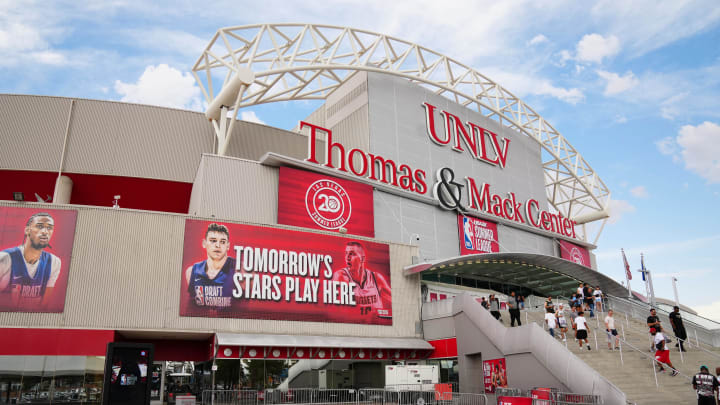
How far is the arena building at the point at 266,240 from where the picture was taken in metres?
25.6

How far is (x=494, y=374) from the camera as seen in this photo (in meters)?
27.5

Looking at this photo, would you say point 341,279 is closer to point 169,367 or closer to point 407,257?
point 407,257

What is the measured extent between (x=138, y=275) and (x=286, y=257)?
771cm

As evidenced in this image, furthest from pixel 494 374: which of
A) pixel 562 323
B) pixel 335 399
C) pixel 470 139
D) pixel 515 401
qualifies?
pixel 470 139

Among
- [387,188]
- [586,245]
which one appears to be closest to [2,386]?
[387,188]

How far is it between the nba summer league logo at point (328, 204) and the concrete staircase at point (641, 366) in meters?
15.3

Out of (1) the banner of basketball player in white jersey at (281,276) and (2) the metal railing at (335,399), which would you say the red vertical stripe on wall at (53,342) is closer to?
(1) the banner of basketball player in white jersey at (281,276)

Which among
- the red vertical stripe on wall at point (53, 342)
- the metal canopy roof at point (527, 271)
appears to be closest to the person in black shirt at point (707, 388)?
the metal canopy roof at point (527, 271)

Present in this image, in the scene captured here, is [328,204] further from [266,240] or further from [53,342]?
[53,342]

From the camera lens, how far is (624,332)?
1150 inches

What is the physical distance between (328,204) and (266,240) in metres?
6.47

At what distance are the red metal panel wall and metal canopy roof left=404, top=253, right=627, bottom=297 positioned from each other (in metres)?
18.0

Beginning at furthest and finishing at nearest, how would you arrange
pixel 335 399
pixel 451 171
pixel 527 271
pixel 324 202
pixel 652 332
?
pixel 451 171
pixel 527 271
pixel 324 202
pixel 335 399
pixel 652 332

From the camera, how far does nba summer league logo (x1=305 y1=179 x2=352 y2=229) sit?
34938 millimetres
